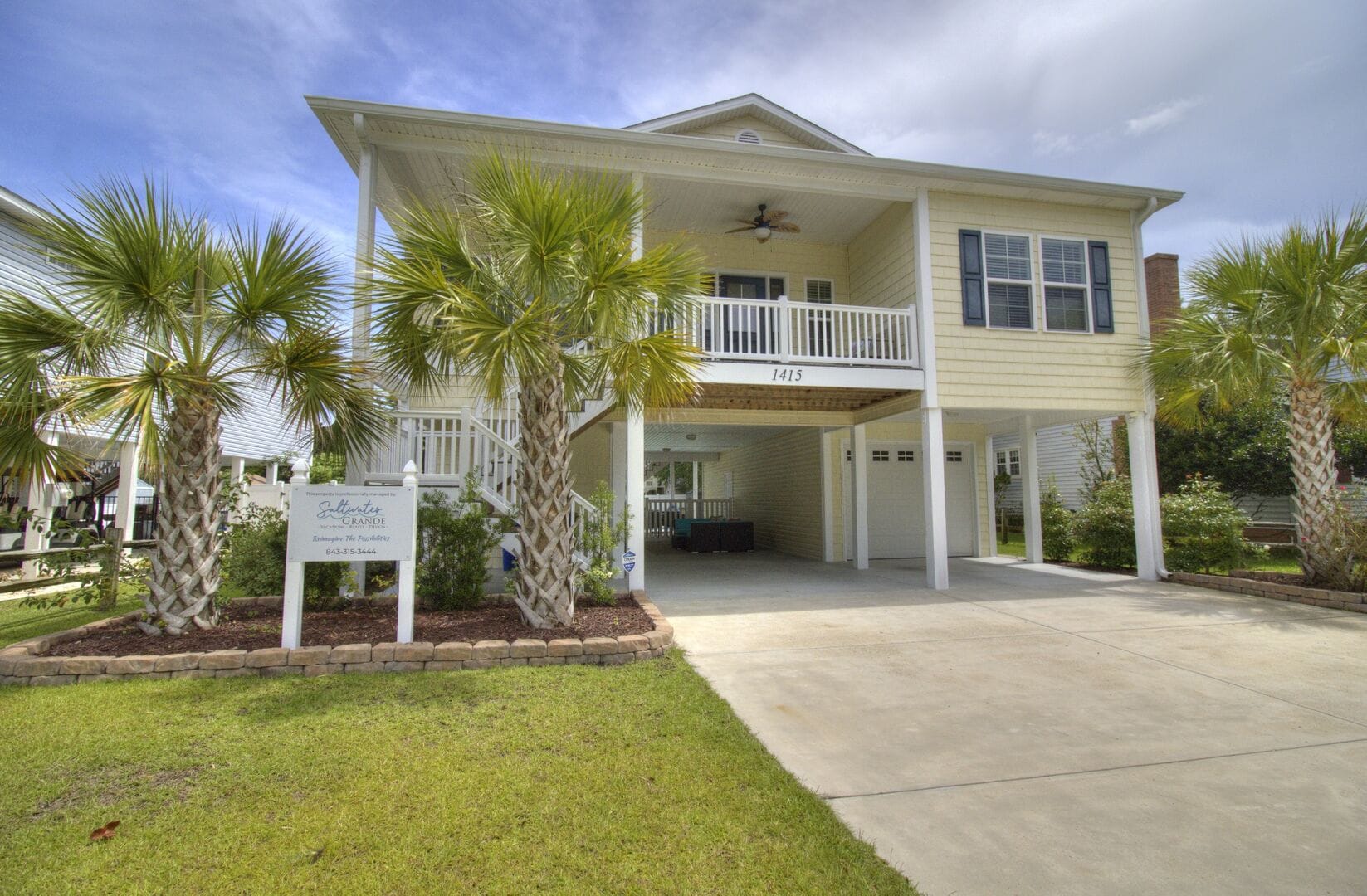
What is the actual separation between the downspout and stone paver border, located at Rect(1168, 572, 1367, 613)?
0.58 meters

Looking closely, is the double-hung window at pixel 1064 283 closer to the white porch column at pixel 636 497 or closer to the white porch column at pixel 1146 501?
the white porch column at pixel 1146 501

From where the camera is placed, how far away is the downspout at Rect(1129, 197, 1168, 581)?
10.4 metres

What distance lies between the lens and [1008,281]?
1014cm

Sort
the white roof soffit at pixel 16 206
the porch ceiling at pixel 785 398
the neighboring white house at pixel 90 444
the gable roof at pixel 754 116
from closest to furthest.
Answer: the neighboring white house at pixel 90 444 < the white roof soffit at pixel 16 206 < the porch ceiling at pixel 785 398 < the gable roof at pixel 754 116

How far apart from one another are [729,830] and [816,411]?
32.2ft

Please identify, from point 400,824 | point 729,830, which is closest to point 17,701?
point 400,824

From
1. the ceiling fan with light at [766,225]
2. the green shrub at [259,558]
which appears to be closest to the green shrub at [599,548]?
the green shrub at [259,558]

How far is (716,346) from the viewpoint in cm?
916

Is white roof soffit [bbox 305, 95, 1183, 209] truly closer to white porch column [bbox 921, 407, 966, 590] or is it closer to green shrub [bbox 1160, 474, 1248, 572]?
white porch column [bbox 921, 407, 966, 590]

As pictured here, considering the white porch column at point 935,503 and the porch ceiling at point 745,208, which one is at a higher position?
the porch ceiling at point 745,208

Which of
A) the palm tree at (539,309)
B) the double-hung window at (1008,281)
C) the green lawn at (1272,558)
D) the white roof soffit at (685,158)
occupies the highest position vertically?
the white roof soffit at (685,158)

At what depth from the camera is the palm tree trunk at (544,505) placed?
5.80m

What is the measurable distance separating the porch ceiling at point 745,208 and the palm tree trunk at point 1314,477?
6.29 metres

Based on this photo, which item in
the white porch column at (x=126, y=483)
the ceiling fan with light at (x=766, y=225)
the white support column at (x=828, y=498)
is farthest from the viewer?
the white support column at (x=828, y=498)
